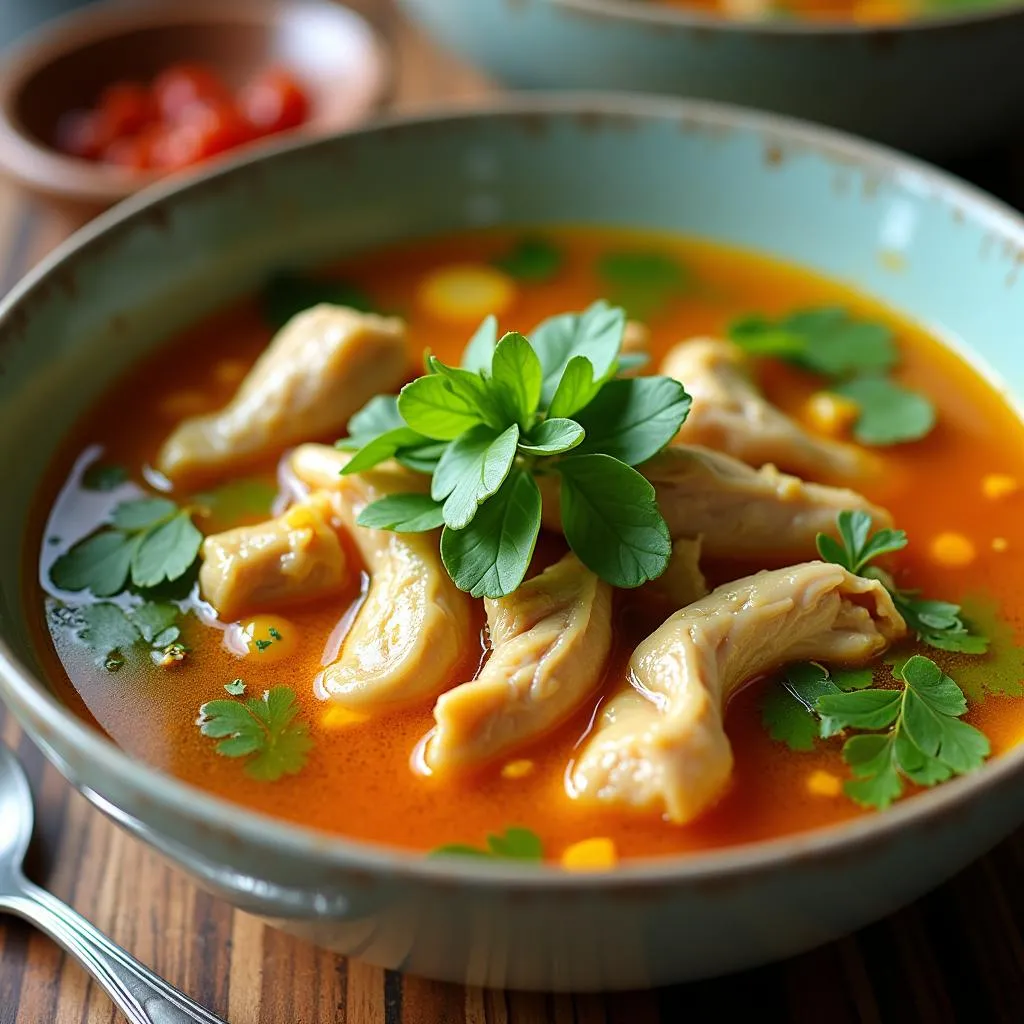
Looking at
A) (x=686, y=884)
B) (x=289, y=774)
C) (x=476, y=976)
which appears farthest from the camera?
(x=289, y=774)

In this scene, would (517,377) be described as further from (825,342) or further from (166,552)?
(825,342)

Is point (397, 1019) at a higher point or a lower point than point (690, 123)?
lower

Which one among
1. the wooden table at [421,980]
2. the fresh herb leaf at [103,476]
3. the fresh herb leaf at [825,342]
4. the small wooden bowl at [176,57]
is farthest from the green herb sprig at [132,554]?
the small wooden bowl at [176,57]

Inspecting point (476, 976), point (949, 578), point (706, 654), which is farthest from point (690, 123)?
point (476, 976)

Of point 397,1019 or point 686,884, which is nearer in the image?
point 686,884

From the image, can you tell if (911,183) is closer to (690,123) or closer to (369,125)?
(690,123)

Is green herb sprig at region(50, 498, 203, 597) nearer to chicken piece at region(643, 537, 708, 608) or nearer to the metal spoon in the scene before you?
the metal spoon

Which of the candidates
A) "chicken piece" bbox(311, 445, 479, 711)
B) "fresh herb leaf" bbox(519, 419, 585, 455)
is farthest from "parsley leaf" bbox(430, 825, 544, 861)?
"fresh herb leaf" bbox(519, 419, 585, 455)

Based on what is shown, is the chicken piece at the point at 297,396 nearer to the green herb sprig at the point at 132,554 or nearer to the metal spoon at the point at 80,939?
the green herb sprig at the point at 132,554
